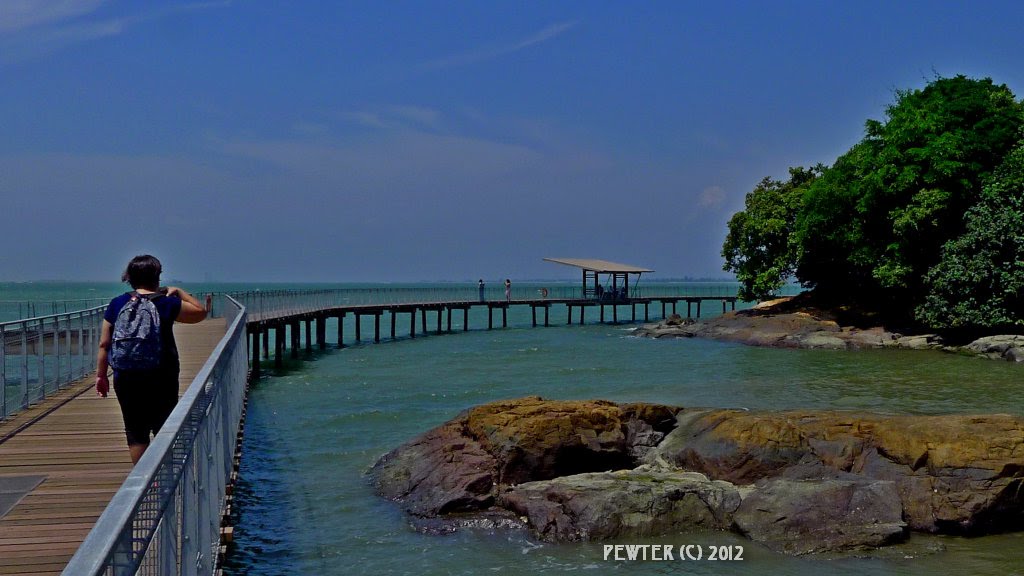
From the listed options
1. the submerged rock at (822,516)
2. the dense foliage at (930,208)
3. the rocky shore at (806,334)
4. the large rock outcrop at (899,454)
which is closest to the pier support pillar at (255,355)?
the large rock outcrop at (899,454)

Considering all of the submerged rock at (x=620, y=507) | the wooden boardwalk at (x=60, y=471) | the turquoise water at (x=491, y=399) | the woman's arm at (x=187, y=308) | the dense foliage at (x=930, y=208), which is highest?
the dense foliage at (x=930, y=208)

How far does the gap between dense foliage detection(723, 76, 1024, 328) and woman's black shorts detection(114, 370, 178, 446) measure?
111 feet

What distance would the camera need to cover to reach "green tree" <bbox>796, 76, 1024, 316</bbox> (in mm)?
36031

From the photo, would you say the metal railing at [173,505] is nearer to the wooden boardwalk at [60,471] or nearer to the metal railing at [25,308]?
the wooden boardwalk at [60,471]

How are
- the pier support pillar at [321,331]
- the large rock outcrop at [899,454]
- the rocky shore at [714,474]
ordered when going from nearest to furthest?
the rocky shore at [714,474]
the large rock outcrop at [899,454]
the pier support pillar at [321,331]

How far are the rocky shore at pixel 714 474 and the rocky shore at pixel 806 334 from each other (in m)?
22.2

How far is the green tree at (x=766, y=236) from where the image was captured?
48312mm

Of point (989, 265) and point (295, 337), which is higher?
point (989, 265)

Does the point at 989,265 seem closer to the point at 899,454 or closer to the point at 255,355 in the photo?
the point at 899,454

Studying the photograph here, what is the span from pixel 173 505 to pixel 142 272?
2838 mm

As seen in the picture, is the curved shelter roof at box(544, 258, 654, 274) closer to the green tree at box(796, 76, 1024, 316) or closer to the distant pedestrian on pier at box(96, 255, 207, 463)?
the green tree at box(796, 76, 1024, 316)

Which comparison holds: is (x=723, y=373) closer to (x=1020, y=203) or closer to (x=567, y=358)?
(x=567, y=358)

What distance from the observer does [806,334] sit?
1615 inches

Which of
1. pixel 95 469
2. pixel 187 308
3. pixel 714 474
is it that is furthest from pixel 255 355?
pixel 187 308
